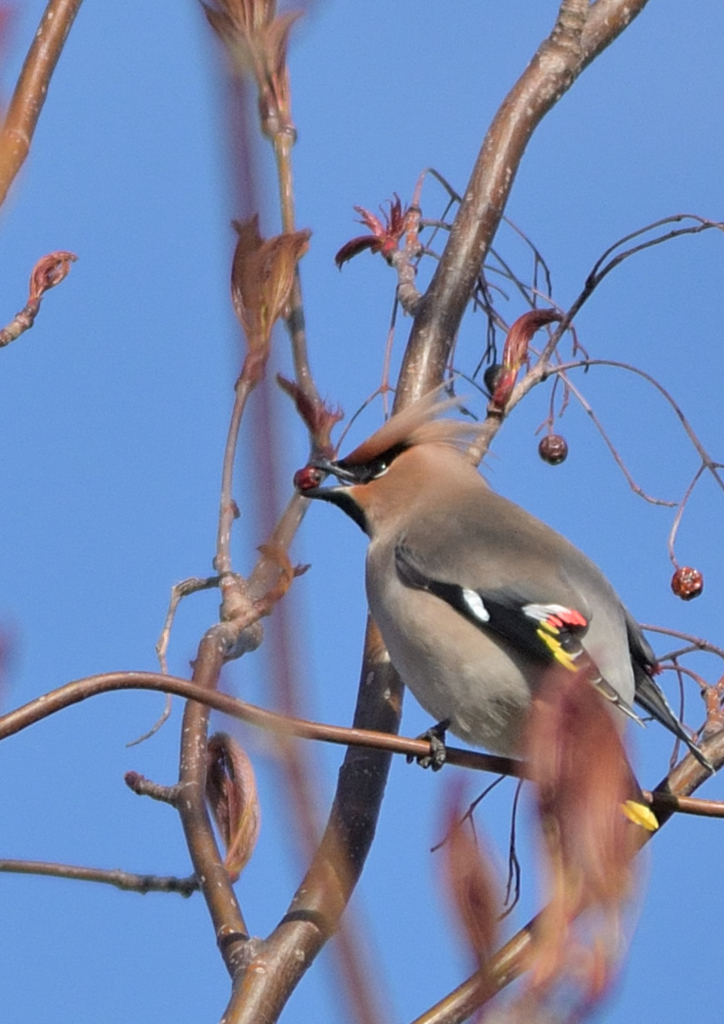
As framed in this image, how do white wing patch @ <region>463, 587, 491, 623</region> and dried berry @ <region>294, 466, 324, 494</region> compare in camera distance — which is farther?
white wing patch @ <region>463, 587, 491, 623</region>

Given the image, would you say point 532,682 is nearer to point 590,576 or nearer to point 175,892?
point 590,576

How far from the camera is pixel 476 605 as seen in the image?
104 inches

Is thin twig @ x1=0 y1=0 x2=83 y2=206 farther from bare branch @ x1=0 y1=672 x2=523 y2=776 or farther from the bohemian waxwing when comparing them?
the bohemian waxwing

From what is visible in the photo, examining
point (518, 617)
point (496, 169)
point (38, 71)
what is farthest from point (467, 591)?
point (38, 71)

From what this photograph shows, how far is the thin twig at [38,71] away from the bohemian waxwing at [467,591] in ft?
4.18

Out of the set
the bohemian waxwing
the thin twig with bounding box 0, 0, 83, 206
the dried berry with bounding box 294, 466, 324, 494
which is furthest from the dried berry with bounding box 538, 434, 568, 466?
the thin twig with bounding box 0, 0, 83, 206

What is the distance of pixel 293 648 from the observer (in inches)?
19.5

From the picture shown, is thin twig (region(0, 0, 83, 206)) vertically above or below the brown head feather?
below

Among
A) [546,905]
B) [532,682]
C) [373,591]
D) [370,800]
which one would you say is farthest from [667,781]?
[546,905]

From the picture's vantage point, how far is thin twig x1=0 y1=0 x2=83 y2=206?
2.98ft

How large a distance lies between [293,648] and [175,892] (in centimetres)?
177

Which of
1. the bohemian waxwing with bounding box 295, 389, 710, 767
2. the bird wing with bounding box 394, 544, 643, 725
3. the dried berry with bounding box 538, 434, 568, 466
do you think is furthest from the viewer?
the dried berry with bounding box 538, 434, 568, 466

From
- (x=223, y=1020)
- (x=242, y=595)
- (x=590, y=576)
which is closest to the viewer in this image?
(x=223, y=1020)

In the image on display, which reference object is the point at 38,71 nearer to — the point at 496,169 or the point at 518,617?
the point at 518,617
